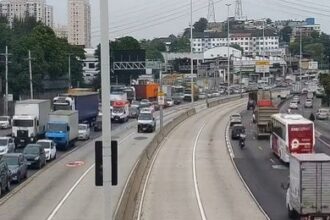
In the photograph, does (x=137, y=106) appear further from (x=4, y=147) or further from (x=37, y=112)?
(x=4, y=147)

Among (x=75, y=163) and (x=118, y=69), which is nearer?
(x=75, y=163)

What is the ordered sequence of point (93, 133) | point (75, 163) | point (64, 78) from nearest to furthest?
point (75, 163)
point (93, 133)
point (64, 78)

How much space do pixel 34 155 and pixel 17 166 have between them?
234 inches

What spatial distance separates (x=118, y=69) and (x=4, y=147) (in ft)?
285

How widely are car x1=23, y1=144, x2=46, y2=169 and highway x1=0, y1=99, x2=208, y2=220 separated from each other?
1.77 feet

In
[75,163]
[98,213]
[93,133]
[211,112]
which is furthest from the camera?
[211,112]

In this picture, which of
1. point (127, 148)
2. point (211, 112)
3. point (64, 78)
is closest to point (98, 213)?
point (127, 148)

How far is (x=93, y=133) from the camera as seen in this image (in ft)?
231

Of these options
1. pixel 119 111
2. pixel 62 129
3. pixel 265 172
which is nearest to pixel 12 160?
pixel 265 172

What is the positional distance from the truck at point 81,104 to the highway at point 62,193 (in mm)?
18752

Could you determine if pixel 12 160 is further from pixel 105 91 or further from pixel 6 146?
pixel 105 91

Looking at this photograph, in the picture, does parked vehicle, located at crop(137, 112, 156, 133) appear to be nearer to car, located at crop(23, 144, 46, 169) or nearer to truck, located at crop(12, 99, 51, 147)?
truck, located at crop(12, 99, 51, 147)

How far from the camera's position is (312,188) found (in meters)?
25.2

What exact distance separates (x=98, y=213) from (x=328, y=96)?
8858cm
